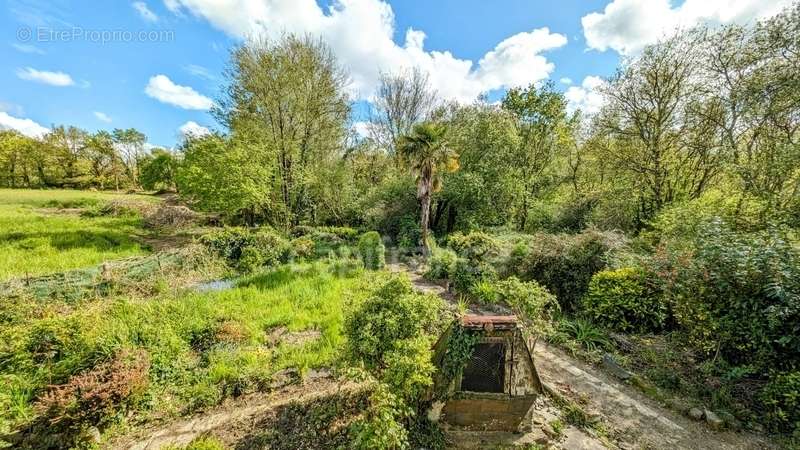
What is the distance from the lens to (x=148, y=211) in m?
22.3

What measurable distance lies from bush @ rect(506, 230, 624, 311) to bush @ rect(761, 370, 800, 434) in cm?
365

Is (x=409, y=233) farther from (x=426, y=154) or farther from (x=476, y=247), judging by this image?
(x=476, y=247)

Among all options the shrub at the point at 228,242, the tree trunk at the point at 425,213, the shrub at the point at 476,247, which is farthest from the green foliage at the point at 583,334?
the shrub at the point at 228,242

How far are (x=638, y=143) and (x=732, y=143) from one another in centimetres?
336

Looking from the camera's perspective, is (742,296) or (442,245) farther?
(442,245)

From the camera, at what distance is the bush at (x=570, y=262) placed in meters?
8.20

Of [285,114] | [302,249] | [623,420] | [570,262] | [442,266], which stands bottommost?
[623,420]

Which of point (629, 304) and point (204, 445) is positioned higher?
point (629, 304)

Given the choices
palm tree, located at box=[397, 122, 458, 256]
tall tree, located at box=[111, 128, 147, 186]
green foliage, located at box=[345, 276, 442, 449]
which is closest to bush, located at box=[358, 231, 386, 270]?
palm tree, located at box=[397, 122, 458, 256]

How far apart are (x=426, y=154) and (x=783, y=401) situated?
11.8m

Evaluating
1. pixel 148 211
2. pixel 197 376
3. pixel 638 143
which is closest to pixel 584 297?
pixel 197 376

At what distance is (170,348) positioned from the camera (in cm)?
562

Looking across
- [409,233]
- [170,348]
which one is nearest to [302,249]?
[409,233]

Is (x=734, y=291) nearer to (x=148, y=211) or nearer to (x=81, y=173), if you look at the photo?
(x=148, y=211)
